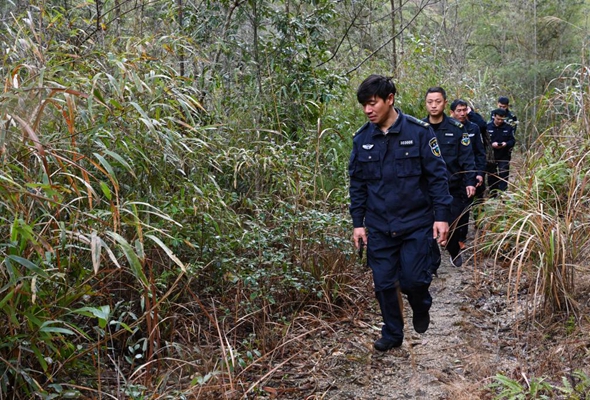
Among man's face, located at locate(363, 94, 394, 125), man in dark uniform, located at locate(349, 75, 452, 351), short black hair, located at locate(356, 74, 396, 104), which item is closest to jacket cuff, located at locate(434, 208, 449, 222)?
man in dark uniform, located at locate(349, 75, 452, 351)

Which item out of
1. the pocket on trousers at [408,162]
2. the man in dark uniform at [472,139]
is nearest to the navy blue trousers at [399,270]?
the pocket on trousers at [408,162]

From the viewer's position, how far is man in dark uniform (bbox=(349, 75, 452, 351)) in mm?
4176

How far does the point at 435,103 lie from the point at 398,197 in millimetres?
2522

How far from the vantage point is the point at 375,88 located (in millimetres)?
4125

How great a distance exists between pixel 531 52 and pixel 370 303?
15.3 metres

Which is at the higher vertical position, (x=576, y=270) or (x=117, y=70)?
(x=117, y=70)

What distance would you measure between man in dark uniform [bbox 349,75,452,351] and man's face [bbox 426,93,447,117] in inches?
85.6

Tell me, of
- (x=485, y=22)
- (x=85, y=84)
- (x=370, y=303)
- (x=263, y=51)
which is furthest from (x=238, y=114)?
(x=485, y=22)

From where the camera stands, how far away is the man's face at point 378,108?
13.7 ft

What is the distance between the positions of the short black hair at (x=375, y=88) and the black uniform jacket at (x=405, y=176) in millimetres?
246

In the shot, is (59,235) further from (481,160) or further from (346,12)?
(346,12)

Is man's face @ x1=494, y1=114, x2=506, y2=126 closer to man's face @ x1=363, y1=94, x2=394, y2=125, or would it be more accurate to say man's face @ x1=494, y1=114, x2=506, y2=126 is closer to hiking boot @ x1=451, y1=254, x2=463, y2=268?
hiking boot @ x1=451, y1=254, x2=463, y2=268

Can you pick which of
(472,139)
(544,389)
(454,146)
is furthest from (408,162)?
(472,139)

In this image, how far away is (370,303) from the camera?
18.2ft
